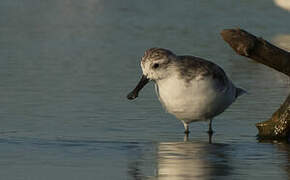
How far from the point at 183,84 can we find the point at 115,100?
8.71 ft

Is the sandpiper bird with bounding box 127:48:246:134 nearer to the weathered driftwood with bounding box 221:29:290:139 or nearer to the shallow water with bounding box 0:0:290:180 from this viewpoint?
the shallow water with bounding box 0:0:290:180

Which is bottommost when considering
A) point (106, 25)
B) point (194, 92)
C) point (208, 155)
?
point (208, 155)

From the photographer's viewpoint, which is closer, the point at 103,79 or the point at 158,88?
the point at 158,88

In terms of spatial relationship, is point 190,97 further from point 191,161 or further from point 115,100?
point 115,100

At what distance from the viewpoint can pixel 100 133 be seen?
12094 mm

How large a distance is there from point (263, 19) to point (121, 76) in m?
9.97

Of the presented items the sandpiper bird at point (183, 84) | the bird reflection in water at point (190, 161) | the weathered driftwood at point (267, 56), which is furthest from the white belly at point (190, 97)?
the weathered driftwood at point (267, 56)

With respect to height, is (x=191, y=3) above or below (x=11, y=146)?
above

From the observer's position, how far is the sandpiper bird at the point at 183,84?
39.3ft

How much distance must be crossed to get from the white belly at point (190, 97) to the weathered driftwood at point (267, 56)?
65 centimetres

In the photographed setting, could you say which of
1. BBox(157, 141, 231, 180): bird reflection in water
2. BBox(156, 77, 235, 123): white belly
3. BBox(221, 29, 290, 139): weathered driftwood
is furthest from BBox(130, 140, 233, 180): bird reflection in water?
BBox(221, 29, 290, 139): weathered driftwood

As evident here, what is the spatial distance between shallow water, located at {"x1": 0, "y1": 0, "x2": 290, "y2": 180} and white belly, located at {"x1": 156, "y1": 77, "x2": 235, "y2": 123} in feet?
1.07

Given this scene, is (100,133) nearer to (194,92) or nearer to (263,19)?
(194,92)

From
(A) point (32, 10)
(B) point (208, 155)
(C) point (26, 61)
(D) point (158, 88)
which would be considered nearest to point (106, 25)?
(A) point (32, 10)
